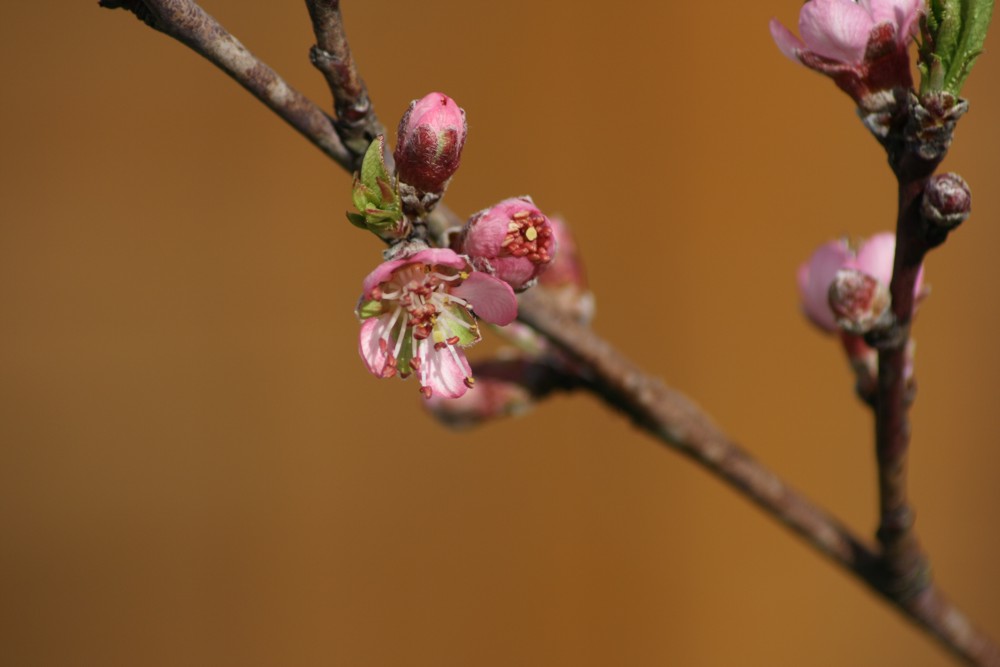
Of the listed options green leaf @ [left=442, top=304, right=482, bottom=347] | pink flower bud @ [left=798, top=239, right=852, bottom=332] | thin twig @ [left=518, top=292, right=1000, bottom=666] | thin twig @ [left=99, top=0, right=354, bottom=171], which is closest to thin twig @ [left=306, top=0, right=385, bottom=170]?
thin twig @ [left=99, top=0, right=354, bottom=171]

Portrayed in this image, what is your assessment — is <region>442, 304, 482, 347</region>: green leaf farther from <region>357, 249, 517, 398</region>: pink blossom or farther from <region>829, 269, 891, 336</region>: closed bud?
<region>829, 269, 891, 336</region>: closed bud

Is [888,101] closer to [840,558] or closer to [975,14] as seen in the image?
[975,14]

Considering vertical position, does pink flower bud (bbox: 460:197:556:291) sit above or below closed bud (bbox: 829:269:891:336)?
above

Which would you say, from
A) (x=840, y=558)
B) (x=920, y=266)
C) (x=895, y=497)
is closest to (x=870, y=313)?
(x=920, y=266)

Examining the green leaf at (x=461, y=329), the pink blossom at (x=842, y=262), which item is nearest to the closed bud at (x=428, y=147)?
the green leaf at (x=461, y=329)

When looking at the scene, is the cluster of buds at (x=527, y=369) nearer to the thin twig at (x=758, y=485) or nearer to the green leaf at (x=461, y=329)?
the thin twig at (x=758, y=485)

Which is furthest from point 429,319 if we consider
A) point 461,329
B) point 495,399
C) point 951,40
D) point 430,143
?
point 951,40

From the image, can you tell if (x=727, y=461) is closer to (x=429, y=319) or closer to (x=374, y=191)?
(x=429, y=319)
